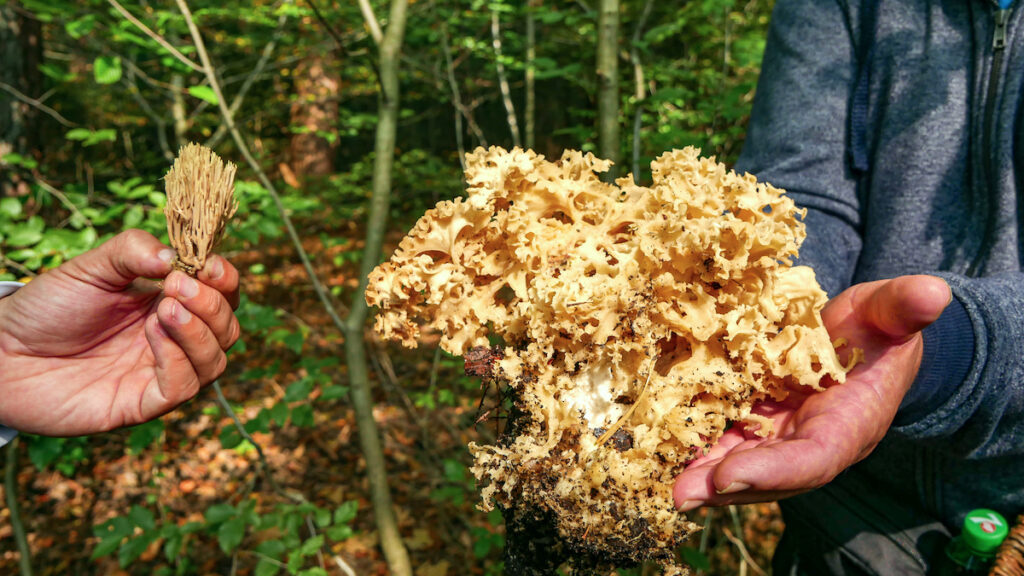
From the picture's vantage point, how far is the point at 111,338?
1909mm

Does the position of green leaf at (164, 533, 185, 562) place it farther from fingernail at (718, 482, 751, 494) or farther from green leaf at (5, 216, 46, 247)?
fingernail at (718, 482, 751, 494)

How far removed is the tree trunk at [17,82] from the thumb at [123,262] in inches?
125

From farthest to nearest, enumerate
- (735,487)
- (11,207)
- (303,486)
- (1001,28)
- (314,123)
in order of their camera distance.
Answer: (314,123)
(303,486)
(11,207)
(1001,28)
(735,487)

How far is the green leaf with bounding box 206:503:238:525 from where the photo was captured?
8.66ft

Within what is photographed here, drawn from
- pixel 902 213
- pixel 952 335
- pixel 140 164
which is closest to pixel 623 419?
pixel 952 335

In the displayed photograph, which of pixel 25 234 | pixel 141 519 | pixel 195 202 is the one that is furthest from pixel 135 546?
pixel 195 202

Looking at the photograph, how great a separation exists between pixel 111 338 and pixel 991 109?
3.18 metres

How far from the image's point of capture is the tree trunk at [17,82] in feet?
12.9

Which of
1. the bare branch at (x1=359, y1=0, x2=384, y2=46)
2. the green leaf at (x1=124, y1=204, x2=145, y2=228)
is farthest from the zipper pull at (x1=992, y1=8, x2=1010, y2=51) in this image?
the green leaf at (x1=124, y1=204, x2=145, y2=228)

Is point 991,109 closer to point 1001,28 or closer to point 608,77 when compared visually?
point 1001,28

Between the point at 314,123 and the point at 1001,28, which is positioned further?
the point at 314,123

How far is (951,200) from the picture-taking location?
1972mm

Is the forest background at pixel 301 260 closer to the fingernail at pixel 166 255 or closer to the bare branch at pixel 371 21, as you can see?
the bare branch at pixel 371 21

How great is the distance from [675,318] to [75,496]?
5853mm
